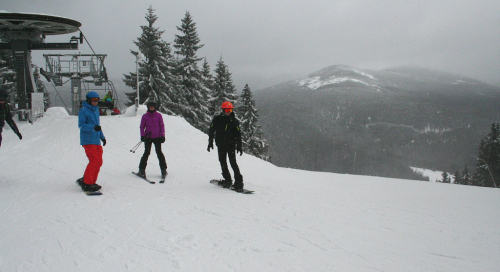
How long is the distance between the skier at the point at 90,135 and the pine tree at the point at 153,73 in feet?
77.8

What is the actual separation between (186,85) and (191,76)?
1209mm

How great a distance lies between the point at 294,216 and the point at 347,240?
108 centimetres

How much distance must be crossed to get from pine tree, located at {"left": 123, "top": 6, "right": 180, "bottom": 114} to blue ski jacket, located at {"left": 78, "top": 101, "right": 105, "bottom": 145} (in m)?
23.7

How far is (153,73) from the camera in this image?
97.7 ft

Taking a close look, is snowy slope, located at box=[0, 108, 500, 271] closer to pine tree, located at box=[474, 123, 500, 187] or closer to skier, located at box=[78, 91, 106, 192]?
skier, located at box=[78, 91, 106, 192]

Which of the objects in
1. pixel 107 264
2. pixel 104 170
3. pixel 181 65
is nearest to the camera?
pixel 107 264

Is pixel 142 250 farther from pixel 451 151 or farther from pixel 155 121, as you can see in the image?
pixel 451 151

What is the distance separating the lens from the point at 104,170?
789cm

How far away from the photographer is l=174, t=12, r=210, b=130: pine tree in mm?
31766

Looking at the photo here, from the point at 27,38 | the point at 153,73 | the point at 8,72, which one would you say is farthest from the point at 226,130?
the point at 8,72

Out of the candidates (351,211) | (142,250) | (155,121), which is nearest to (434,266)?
(351,211)

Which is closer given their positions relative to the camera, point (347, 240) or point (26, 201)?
point (347, 240)

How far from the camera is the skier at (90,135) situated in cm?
545

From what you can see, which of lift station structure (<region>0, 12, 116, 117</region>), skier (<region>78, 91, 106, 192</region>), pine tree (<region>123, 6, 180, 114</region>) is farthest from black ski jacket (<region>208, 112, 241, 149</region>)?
pine tree (<region>123, 6, 180, 114</region>)
